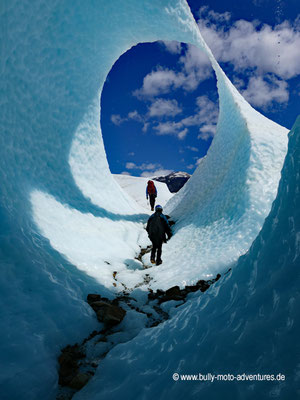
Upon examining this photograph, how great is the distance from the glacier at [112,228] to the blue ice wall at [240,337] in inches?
0.4

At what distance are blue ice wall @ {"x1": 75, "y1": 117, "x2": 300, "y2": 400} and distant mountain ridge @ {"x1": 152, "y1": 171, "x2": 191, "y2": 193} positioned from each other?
245 feet

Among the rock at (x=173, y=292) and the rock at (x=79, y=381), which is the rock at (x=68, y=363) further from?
the rock at (x=173, y=292)

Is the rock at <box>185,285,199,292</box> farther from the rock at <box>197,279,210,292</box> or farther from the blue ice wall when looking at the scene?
the blue ice wall

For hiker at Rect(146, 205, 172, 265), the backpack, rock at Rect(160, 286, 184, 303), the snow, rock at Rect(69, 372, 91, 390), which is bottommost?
rock at Rect(69, 372, 91, 390)

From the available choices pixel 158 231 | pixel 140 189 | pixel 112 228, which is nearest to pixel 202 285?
pixel 158 231

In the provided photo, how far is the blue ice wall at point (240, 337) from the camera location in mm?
1273

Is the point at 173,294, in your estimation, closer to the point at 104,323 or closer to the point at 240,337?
the point at 104,323

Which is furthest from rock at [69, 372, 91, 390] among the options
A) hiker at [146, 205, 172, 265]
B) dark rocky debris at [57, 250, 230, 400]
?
hiker at [146, 205, 172, 265]

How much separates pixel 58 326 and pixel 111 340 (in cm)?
58

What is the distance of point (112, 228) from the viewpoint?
25.8ft

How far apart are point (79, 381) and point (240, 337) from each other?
1.33 m

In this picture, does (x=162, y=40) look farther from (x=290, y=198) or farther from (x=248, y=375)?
(x=248, y=375)

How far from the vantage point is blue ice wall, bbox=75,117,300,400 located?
127 centimetres

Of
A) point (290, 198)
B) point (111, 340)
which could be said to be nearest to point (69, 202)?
point (111, 340)
